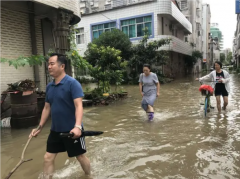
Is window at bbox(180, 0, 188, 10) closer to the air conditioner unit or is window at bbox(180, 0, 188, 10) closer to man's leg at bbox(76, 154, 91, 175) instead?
the air conditioner unit

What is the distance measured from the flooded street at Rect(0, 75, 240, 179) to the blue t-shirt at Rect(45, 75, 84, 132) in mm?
1072

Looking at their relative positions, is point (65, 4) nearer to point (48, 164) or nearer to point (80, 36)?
point (48, 164)

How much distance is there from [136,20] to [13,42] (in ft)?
56.7

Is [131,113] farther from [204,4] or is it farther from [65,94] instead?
[204,4]

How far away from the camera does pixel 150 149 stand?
454 centimetres

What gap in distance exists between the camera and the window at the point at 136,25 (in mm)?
22341

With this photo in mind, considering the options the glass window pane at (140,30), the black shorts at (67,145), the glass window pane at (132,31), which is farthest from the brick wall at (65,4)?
the glass window pane at (132,31)

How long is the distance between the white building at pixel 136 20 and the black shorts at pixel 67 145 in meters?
18.1

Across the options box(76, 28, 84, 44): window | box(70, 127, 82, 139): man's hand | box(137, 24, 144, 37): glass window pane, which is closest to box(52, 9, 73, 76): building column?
box(70, 127, 82, 139): man's hand

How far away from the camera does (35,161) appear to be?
4160 millimetres

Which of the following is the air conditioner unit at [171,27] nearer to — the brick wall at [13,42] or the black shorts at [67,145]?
the brick wall at [13,42]

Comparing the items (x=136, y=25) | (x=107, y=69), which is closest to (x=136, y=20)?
(x=136, y=25)

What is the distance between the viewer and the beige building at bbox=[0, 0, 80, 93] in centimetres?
719

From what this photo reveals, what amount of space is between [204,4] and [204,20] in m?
3.57
